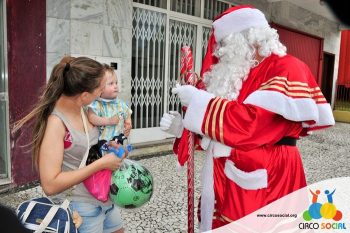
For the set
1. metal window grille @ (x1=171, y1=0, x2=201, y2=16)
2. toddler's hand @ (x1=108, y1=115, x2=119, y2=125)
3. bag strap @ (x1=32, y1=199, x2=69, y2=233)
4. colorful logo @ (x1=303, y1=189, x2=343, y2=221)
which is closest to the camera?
bag strap @ (x1=32, y1=199, x2=69, y2=233)

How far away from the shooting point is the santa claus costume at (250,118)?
1.46 meters

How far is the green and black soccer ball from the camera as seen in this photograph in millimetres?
1442

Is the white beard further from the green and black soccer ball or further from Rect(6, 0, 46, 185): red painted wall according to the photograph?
Rect(6, 0, 46, 185): red painted wall

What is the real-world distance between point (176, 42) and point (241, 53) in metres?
3.95

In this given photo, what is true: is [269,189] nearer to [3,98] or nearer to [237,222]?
[237,222]

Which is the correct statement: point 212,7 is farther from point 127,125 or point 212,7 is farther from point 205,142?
point 205,142

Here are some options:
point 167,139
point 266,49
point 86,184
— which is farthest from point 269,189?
point 167,139

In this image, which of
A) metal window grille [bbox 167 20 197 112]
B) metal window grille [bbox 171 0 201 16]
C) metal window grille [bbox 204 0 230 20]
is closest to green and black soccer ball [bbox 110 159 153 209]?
metal window grille [bbox 167 20 197 112]

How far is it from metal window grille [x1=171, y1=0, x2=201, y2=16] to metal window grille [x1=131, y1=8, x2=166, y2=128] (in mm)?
325

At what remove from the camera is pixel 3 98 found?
3.33m

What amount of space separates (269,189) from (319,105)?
458 mm

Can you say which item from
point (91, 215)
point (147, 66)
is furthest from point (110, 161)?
point (147, 66)

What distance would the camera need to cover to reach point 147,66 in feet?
16.6

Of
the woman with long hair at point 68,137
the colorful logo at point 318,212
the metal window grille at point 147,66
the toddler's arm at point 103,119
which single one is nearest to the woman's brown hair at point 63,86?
the woman with long hair at point 68,137
